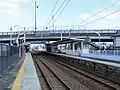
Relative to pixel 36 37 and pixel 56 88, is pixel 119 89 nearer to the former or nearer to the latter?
pixel 56 88

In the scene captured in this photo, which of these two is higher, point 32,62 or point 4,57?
point 4,57

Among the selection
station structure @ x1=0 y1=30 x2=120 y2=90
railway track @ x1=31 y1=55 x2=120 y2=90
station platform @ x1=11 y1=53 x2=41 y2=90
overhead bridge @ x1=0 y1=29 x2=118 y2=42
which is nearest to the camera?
station platform @ x1=11 y1=53 x2=41 y2=90

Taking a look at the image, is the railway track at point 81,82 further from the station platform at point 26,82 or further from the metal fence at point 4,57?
the metal fence at point 4,57

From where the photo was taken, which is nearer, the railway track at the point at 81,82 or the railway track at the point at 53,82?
the railway track at the point at 81,82

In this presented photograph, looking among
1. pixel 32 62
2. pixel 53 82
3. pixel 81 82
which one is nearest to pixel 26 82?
pixel 53 82

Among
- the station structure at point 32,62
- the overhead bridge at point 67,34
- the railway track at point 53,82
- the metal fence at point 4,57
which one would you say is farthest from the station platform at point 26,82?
the overhead bridge at point 67,34

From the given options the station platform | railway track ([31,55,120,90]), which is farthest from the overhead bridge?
the station platform

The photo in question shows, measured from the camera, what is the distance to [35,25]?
107438mm

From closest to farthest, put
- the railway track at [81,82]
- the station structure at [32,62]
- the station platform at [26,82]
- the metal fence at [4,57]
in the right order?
the station platform at [26,82], the station structure at [32,62], the railway track at [81,82], the metal fence at [4,57]

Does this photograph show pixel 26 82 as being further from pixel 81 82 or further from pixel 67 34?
pixel 67 34

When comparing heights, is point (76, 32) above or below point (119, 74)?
above

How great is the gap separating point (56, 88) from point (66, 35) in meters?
83.0

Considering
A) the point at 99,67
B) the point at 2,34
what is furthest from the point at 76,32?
the point at 99,67

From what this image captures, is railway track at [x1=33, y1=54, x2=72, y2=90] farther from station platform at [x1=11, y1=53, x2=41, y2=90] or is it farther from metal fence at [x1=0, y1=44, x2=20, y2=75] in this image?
metal fence at [x1=0, y1=44, x2=20, y2=75]
